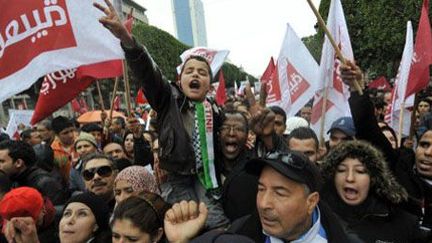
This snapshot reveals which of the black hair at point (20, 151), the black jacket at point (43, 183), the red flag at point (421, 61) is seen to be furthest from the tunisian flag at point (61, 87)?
the red flag at point (421, 61)

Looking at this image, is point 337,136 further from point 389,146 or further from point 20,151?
point 20,151

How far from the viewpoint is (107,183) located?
3.79 m

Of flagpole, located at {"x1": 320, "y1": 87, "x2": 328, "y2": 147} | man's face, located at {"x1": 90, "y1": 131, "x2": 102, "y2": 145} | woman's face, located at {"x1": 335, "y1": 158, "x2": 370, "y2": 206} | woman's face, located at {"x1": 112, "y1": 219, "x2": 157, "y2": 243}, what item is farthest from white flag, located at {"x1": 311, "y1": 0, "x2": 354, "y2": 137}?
man's face, located at {"x1": 90, "y1": 131, "x2": 102, "y2": 145}

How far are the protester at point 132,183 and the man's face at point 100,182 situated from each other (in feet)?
1.23

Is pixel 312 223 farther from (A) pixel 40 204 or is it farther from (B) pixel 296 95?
(B) pixel 296 95

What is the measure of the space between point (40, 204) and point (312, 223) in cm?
159

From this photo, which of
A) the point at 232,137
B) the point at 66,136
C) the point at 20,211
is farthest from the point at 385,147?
the point at 66,136

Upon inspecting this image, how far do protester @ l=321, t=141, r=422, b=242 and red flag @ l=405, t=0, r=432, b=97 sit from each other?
286 centimetres

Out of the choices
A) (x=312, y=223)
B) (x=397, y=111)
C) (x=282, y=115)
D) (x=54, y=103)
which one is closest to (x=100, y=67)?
(x=54, y=103)

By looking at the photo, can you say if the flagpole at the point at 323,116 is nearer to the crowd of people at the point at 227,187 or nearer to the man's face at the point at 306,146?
the man's face at the point at 306,146

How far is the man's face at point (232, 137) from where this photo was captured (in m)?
3.17

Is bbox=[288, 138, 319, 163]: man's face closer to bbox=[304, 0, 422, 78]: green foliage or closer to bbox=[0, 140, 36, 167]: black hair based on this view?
bbox=[0, 140, 36, 167]: black hair

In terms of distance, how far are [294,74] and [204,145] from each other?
395 centimetres

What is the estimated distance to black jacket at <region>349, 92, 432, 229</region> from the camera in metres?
3.28
